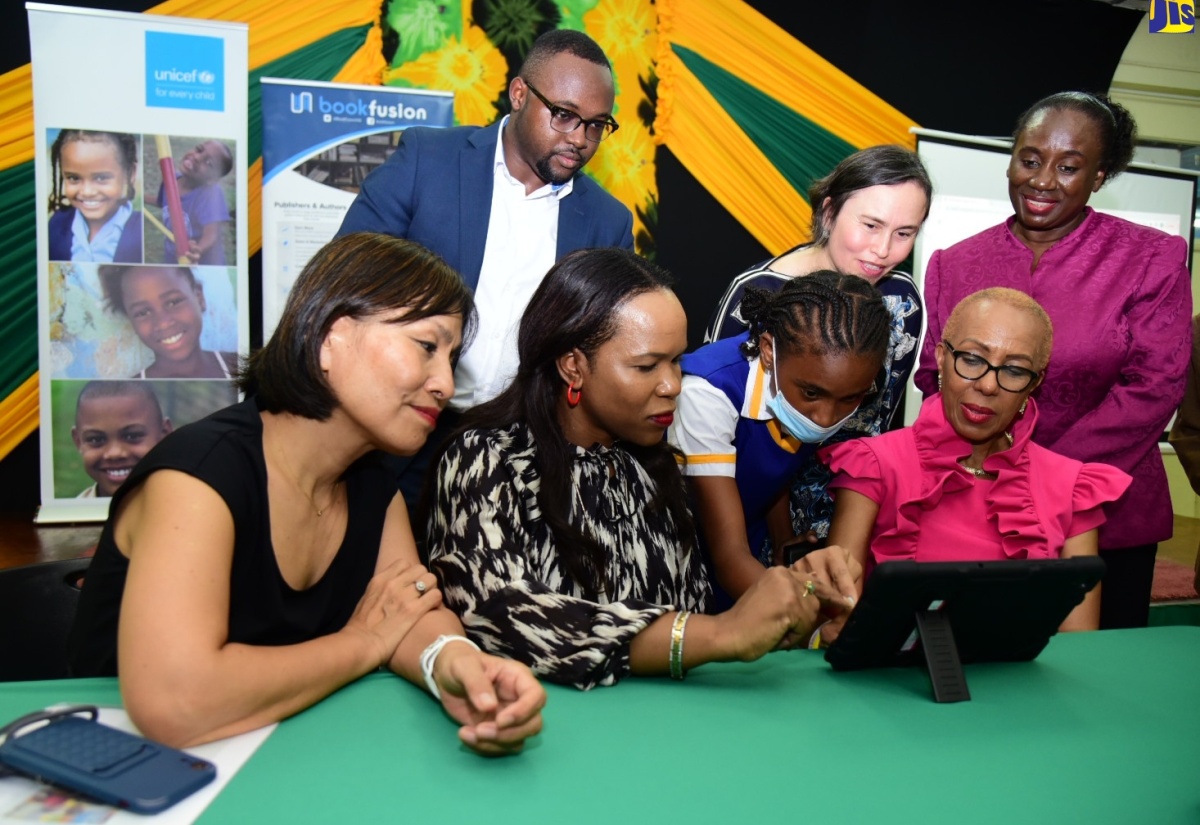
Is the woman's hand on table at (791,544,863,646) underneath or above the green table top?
above

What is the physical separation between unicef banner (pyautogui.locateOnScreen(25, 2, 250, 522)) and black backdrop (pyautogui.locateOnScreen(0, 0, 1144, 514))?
232 cm

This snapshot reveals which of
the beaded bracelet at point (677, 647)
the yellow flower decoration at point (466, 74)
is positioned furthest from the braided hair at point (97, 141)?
the beaded bracelet at point (677, 647)

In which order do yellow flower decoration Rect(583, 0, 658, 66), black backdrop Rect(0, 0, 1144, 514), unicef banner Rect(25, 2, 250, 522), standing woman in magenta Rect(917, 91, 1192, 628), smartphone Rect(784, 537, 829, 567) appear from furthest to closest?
black backdrop Rect(0, 0, 1144, 514) < yellow flower decoration Rect(583, 0, 658, 66) < unicef banner Rect(25, 2, 250, 522) < standing woman in magenta Rect(917, 91, 1192, 628) < smartphone Rect(784, 537, 829, 567)

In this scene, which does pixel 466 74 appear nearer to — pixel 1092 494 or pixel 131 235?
pixel 131 235

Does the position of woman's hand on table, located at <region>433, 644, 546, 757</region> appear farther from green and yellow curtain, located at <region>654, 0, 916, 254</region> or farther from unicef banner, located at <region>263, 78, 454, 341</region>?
green and yellow curtain, located at <region>654, 0, 916, 254</region>

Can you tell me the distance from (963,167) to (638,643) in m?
4.97

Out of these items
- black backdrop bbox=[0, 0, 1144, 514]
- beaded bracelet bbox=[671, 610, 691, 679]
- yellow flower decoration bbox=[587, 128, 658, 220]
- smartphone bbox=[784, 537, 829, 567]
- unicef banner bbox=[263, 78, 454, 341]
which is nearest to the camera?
beaded bracelet bbox=[671, 610, 691, 679]

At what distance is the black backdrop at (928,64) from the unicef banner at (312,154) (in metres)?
1.68

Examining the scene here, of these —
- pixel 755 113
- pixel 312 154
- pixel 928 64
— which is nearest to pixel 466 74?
pixel 312 154

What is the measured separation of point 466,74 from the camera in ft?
16.2

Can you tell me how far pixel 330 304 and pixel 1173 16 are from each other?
637cm

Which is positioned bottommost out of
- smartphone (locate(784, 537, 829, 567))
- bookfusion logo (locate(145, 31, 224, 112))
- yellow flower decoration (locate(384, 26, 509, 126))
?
smartphone (locate(784, 537, 829, 567))

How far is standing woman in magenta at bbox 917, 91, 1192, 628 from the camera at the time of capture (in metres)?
2.35

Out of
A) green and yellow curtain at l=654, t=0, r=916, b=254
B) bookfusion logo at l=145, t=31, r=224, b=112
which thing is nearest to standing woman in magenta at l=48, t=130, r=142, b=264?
bookfusion logo at l=145, t=31, r=224, b=112
